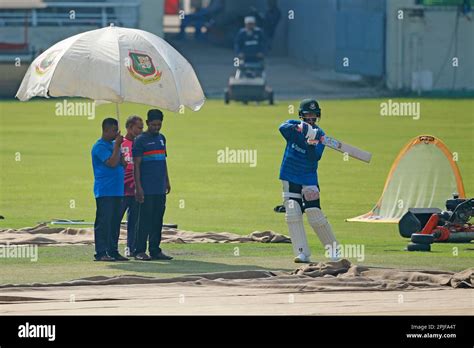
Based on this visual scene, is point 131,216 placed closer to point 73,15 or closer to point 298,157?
point 298,157

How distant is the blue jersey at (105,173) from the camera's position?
17.6m

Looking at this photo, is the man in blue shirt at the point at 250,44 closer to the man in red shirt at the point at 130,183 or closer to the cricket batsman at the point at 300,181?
the man in red shirt at the point at 130,183

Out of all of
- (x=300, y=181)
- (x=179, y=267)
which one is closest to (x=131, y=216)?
(x=179, y=267)

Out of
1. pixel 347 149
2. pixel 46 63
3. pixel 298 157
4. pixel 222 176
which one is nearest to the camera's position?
pixel 347 149

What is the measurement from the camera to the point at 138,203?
18203 mm

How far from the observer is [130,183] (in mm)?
18297

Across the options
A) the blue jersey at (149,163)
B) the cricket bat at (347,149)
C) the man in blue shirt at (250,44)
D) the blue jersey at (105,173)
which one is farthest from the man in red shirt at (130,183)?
the man in blue shirt at (250,44)

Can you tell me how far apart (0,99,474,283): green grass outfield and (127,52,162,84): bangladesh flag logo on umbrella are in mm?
2204

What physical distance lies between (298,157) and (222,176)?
38.2 ft

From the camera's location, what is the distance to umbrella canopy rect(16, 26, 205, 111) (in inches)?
691

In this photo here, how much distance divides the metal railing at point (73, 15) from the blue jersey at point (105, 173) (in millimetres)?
34714

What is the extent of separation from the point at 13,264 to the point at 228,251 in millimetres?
2877

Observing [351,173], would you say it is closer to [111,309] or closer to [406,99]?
[111,309]
